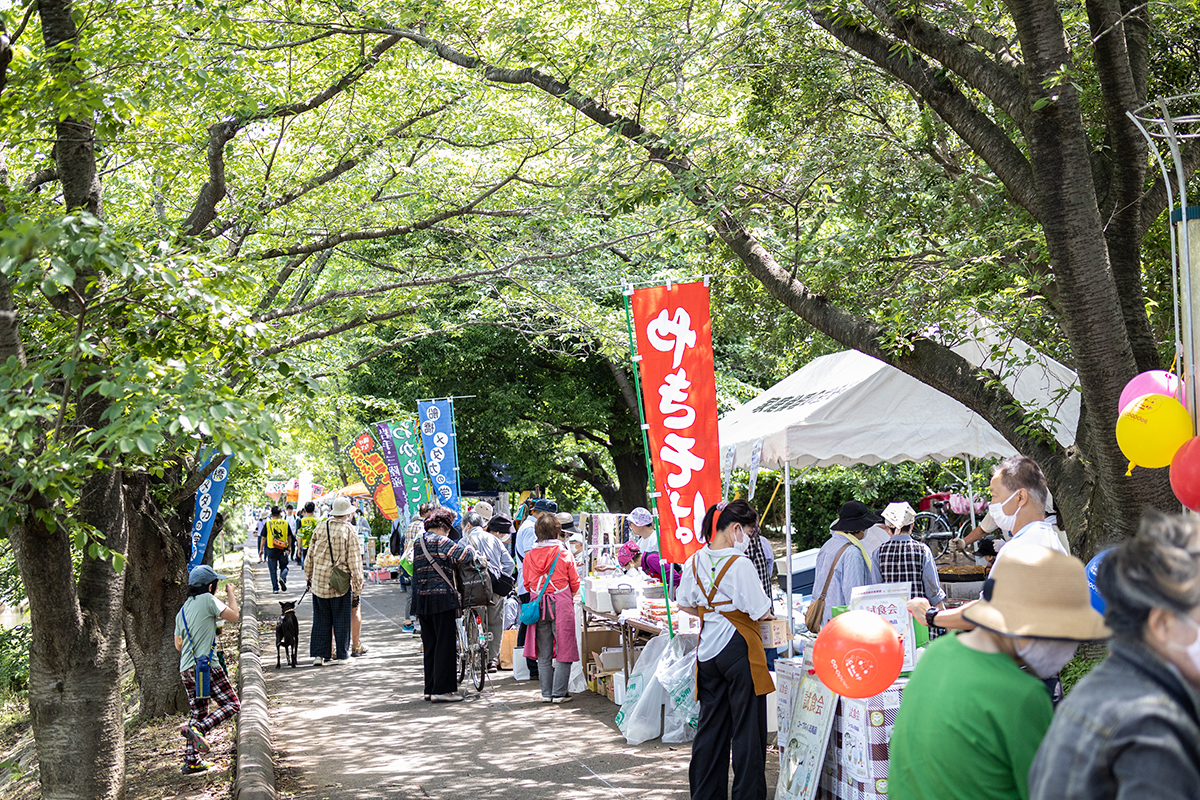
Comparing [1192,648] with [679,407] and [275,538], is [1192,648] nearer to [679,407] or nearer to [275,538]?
[679,407]

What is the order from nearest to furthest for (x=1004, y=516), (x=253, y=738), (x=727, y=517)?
(x=1004, y=516) → (x=727, y=517) → (x=253, y=738)

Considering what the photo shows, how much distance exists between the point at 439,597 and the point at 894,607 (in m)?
5.79

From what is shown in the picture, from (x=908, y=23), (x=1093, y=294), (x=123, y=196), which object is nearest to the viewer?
(x=1093, y=294)

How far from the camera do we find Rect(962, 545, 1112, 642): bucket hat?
8.25 ft

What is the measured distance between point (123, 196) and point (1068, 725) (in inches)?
443

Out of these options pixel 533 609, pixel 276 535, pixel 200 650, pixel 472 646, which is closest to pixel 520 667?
pixel 472 646

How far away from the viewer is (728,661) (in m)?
5.85

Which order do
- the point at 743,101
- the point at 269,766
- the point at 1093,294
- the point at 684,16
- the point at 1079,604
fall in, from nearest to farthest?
the point at 1079,604 < the point at 1093,294 < the point at 269,766 < the point at 684,16 < the point at 743,101

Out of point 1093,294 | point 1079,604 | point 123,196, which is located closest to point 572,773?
point 1093,294

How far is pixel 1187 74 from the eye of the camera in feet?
25.7

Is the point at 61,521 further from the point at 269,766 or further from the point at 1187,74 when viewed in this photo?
the point at 1187,74

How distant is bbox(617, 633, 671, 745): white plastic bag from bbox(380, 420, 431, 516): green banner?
10.0 m

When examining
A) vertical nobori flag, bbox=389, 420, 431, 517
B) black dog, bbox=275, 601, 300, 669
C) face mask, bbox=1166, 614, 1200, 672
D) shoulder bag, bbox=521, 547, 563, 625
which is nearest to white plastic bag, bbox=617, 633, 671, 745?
shoulder bag, bbox=521, 547, 563, 625

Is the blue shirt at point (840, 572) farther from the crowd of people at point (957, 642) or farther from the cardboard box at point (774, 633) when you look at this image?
the cardboard box at point (774, 633)
